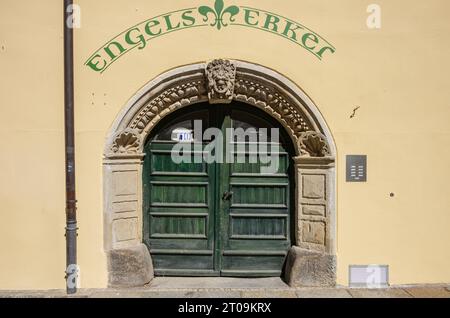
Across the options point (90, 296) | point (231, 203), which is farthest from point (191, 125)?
point (90, 296)

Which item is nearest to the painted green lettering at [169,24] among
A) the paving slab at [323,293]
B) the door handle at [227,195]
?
the door handle at [227,195]

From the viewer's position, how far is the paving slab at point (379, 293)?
4840 mm

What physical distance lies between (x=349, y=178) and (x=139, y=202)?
2.50m

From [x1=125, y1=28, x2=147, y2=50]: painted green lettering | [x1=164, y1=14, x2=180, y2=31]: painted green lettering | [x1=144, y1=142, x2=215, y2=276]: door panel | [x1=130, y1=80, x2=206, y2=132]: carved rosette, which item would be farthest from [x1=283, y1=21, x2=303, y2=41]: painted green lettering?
[x1=144, y1=142, x2=215, y2=276]: door panel

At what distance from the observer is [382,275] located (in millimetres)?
5137

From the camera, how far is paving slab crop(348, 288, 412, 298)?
484cm

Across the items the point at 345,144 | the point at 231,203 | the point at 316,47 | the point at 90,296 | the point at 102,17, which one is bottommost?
the point at 90,296

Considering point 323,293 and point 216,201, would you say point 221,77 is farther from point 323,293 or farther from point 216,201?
point 323,293

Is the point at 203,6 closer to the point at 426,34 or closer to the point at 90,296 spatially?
the point at 426,34

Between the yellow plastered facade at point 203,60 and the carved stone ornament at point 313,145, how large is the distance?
0.19m

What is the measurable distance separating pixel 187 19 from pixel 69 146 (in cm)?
196

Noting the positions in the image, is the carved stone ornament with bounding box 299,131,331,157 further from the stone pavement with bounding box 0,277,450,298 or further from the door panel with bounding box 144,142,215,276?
the stone pavement with bounding box 0,277,450,298

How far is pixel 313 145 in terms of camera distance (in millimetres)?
5141

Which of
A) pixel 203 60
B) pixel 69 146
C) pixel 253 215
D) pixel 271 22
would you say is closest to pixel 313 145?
pixel 253 215
